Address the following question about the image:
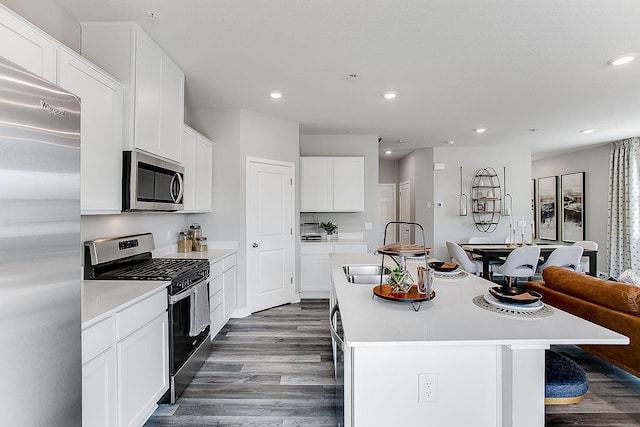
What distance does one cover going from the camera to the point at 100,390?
1.53 meters

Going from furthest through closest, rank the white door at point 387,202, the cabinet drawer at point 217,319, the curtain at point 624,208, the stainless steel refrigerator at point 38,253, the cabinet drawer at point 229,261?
the white door at point 387,202, the curtain at point 624,208, the cabinet drawer at point 229,261, the cabinet drawer at point 217,319, the stainless steel refrigerator at point 38,253

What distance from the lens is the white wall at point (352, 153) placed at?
5.46 m

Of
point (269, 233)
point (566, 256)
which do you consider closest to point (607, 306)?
point (566, 256)

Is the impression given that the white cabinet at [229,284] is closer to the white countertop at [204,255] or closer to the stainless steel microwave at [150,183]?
the white countertop at [204,255]

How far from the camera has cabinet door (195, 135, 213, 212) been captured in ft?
11.8

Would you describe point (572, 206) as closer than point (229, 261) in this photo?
No

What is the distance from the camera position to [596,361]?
2857mm

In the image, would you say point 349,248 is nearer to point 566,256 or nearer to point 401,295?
point 566,256

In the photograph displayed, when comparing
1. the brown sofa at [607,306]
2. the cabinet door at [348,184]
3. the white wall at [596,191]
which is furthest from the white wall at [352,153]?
the white wall at [596,191]

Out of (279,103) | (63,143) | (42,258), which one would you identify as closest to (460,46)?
(279,103)

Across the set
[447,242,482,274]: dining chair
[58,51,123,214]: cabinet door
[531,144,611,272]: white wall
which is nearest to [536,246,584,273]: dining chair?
[447,242,482,274]: dining chair

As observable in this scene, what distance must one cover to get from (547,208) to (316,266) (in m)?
6.34

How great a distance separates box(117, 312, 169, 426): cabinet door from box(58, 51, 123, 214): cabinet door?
0.81 m

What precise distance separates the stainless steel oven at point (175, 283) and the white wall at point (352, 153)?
305 cm
